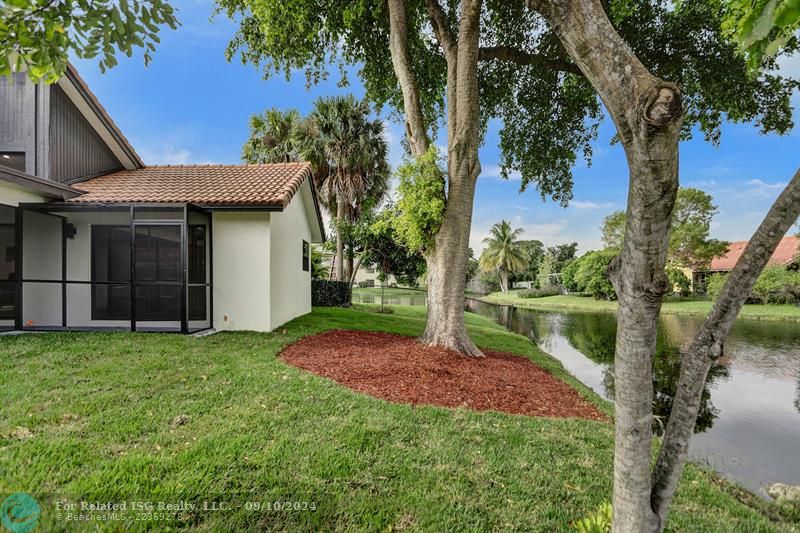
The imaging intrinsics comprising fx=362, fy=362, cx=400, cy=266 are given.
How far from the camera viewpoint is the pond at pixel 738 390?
5216 mm

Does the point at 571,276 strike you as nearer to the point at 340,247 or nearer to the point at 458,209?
the point at 340,247

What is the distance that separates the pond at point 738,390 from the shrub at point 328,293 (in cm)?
916

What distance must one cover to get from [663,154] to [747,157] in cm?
1768

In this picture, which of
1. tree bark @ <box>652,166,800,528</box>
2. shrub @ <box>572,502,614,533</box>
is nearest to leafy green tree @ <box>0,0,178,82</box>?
tree bark @ <box>652,166,800,528</box>

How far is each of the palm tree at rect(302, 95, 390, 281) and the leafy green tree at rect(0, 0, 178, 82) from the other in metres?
16.1

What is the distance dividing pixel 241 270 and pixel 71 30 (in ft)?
23.7

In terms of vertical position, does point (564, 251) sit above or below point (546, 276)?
above

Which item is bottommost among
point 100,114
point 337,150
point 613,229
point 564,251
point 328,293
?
point 328,293

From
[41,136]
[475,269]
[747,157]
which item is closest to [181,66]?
[41,136]

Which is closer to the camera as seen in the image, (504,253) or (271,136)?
(271,136)

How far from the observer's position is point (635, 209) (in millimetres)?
1713

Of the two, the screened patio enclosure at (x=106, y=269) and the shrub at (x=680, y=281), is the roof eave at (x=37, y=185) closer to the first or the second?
the screened patio enclosure at (x=106, y=269)

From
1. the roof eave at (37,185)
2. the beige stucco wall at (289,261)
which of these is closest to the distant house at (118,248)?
the roof eave at (37,185)

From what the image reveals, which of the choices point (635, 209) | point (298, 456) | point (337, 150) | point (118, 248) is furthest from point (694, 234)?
point (118, 248)
